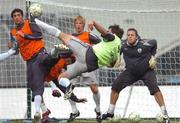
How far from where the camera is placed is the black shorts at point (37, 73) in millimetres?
12406

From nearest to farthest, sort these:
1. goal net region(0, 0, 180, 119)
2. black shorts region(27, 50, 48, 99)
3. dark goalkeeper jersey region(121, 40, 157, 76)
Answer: black shorts region(27, 50, 48, 99) < dark goalkeeper jersey region(121, 40, 157, 76) < goal net region(0, 0, 180, 119)

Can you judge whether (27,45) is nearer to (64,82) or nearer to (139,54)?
(64,82)

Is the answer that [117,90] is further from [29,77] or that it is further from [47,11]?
[47,11]

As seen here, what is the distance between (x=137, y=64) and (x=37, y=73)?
2001mm

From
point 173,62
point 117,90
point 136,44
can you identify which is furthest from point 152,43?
point 173,62

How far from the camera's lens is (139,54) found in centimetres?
1311

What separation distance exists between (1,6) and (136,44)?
398 centimetres

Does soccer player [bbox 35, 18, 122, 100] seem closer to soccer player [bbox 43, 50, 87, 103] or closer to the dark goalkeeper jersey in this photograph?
soccer player [bbox 43, 50, 87, 103]

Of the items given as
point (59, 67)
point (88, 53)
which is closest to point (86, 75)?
point (59, 67)

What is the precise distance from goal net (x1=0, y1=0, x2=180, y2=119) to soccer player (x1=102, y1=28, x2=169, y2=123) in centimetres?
197

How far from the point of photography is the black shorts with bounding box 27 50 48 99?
1241 cm

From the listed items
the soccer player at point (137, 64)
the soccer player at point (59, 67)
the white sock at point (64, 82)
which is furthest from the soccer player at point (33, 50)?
the soccer player at point (137, 64)

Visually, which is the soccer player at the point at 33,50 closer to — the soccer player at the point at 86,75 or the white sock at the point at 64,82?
the white sock at the point at 64,82

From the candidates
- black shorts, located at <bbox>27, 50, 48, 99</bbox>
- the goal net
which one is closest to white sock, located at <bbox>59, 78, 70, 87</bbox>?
black shorts, located at <bbox>27, 50, 48, 99</bbox>
